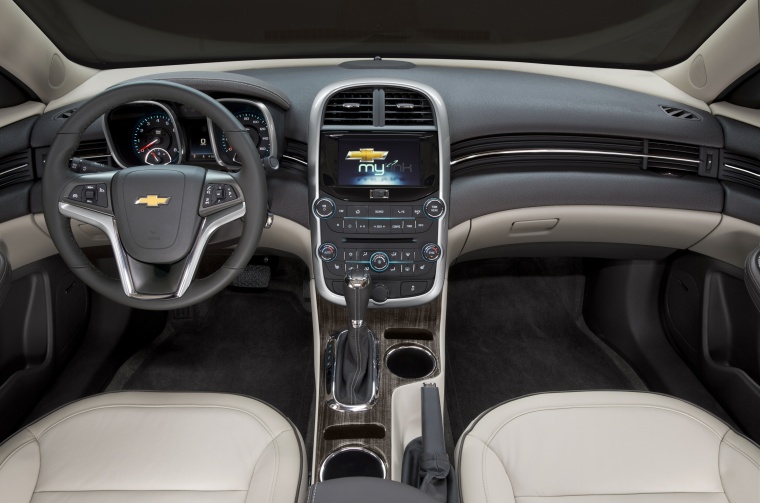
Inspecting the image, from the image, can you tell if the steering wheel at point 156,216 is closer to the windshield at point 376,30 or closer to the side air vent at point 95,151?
the side air vent at point 95,151

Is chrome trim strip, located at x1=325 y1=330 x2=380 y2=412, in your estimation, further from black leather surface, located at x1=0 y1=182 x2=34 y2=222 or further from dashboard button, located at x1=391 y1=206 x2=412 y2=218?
black leather surface, located at x1=0 y1=182 x2=34 y2=222

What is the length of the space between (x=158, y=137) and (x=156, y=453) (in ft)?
2.40

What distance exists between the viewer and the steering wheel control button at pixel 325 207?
4.87 ft

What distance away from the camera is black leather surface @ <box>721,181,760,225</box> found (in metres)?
1.58

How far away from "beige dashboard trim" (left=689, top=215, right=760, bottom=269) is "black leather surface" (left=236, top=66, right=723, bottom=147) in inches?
9.0

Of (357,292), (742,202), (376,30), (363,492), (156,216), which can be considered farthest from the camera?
(376,30)

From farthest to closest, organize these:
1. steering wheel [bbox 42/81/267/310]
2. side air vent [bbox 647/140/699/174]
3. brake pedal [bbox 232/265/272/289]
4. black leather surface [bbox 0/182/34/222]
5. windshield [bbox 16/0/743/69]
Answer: brake pedal [bbox 232/265/272/289] → windshield [bbox 16/0/743/69] → side air vent [bbox 647/140/699/174] → black leather surface [bbox 0/182/34/222] → steering wheel [bbox 42/81/267/310]

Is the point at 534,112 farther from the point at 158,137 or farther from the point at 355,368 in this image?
the point at 158,137

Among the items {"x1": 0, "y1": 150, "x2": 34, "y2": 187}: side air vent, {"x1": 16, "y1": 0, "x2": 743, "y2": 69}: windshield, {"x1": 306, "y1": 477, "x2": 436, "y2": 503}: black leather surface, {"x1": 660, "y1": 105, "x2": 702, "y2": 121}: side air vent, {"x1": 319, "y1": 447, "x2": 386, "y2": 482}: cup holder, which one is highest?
{"x1": 16, "y1": 0, "x2": 743, "y2": 69}: windshield

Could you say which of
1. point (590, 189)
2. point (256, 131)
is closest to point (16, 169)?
point (256, 131)

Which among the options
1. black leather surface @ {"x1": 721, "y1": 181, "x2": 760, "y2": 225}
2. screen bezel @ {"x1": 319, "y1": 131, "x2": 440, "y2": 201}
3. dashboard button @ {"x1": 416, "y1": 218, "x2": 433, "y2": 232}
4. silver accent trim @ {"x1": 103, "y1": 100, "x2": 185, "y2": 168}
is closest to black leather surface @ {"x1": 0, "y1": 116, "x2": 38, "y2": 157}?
silver accent trim @ {"x1": 103, "y1": 100, "x2": 185, "y2": 168}

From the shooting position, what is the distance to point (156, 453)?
3.70 feet

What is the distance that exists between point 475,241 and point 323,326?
502 mm

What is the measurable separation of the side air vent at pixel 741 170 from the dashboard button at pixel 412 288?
2.82 ft
